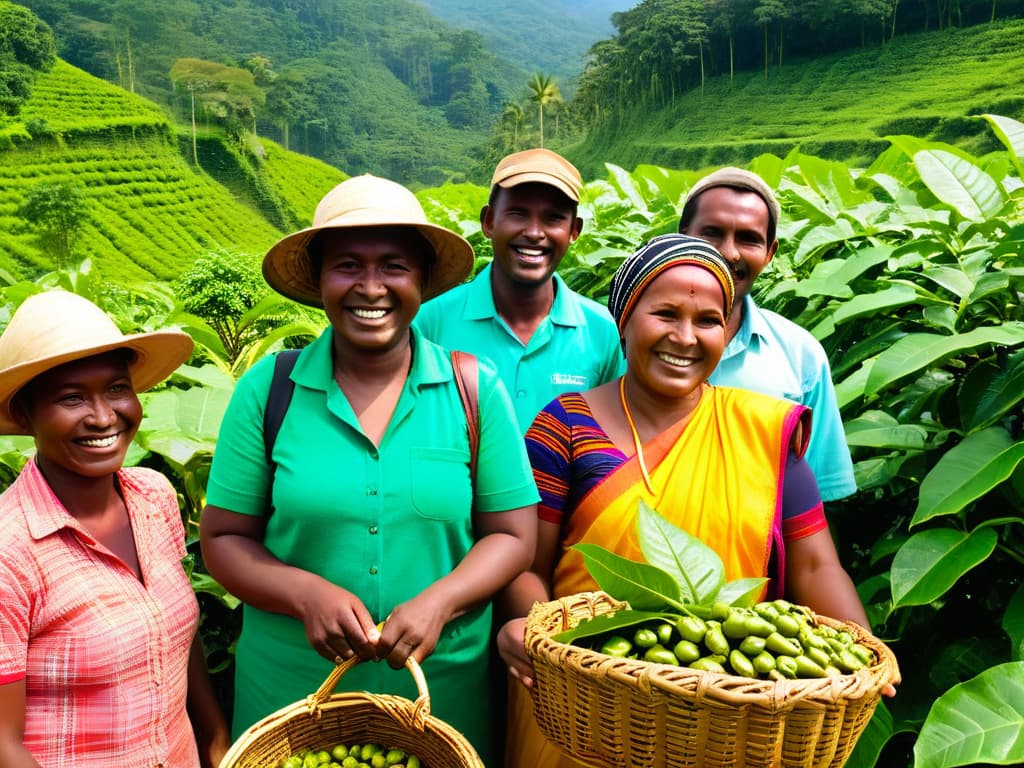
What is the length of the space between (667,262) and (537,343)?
632mm

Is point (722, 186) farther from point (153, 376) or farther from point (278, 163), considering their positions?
point (278, 163)

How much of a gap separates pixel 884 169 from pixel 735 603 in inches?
115

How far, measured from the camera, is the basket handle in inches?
54.6

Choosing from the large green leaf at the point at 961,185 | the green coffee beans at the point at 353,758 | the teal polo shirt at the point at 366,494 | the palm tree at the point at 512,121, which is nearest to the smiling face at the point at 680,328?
the teal polo shirt at the point at 366,494

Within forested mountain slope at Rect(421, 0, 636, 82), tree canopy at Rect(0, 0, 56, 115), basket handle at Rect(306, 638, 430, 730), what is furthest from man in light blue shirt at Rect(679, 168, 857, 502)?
forested mountain slope at Rect(421, 0, 636, 82)

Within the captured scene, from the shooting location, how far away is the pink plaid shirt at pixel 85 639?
4.50 feet

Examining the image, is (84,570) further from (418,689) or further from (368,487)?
(418,689)

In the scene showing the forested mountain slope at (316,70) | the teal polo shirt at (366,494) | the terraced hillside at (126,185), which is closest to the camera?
the teal polo shirt at (366,494)

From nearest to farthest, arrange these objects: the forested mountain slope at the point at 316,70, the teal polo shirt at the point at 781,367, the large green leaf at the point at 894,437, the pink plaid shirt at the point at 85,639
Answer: the pink plaid shirt at the point at 85,639
the large green leaf at the point at 894,437
the teal polo shirt at the point at 781,367
the forested mountain slope at the point at 316,70

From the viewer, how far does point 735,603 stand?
133 centimetres

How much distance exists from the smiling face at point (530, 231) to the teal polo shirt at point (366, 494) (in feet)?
2.19

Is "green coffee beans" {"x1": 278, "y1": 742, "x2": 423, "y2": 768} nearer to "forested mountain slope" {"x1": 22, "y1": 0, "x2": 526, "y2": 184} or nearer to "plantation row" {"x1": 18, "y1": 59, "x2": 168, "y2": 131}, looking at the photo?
"plantation row" {"x1": 18, "y1": 59, "x2": 168, "y2": 131}

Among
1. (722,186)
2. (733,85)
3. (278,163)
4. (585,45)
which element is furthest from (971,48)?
(585,45)

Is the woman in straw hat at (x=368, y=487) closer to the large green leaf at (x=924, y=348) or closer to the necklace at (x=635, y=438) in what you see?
the necklace at (x=635, y=438)
